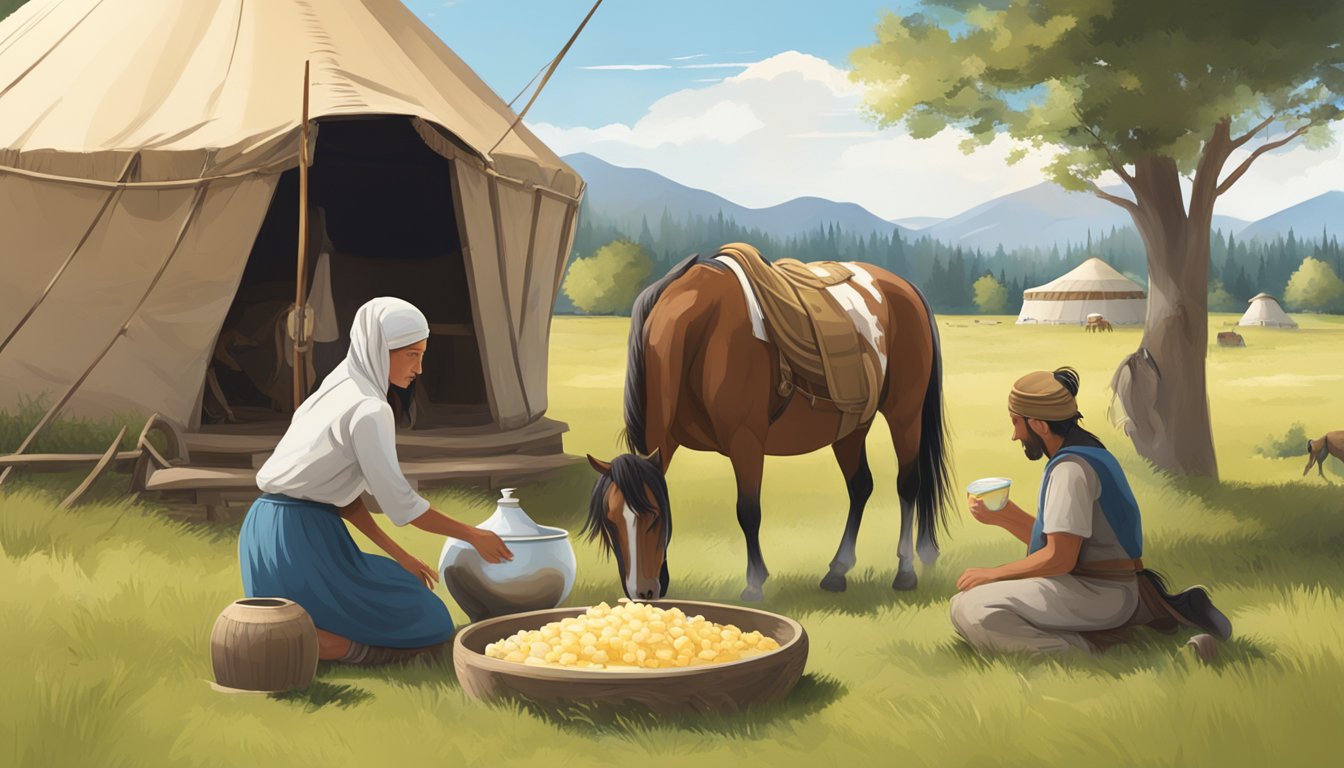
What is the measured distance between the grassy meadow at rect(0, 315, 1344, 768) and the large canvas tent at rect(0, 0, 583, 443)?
2.79ft

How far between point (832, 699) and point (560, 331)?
27.5 m

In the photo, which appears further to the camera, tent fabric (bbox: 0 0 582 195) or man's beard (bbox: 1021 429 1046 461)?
tent fabric (bbox: 0 0 582 195)

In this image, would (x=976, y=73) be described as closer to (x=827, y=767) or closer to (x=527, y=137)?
(x=527, y=137)

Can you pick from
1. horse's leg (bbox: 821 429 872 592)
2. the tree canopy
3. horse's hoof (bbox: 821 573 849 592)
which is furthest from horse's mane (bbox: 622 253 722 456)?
the tree canopy

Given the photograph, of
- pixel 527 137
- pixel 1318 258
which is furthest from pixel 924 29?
pixel 1318 258

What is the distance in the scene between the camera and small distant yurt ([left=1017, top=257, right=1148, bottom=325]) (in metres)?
39.1

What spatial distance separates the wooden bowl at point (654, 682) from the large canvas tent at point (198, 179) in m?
4.74

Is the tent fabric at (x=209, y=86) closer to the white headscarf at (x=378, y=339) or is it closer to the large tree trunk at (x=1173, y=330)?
the white headscarf at (x=378, y=339)

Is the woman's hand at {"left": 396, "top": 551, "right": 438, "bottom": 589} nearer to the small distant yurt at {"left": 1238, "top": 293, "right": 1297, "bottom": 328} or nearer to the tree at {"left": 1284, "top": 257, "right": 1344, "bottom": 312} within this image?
the small distant yurt at {"left": 1238, "top": 293, "right": 1297, "bottom": 328}

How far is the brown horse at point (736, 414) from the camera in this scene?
4.86 m

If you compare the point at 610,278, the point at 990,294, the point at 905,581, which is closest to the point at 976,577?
the point at 905,581

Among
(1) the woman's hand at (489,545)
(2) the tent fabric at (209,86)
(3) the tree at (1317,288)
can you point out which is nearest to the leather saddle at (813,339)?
(1) the woman's hand at (489,545)

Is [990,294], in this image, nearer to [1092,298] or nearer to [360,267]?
[1092,298]

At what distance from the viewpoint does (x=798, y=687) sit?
176 inches
